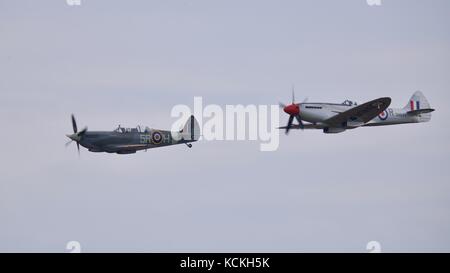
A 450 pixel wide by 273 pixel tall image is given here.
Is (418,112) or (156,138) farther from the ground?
(418,112)

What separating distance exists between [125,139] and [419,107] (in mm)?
20396

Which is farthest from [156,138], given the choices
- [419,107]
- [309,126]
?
[419,107]

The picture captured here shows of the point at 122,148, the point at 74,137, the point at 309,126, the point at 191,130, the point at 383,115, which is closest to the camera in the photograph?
the point at 309,126

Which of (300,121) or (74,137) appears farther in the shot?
(74,137)

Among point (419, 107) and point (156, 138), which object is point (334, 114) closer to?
point (419, 107)

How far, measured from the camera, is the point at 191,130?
85438 mm

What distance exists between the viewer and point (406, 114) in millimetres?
84500

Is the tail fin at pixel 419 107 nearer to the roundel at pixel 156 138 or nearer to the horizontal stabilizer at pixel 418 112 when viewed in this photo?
the horizontal stabilizer at pixel 418 112
